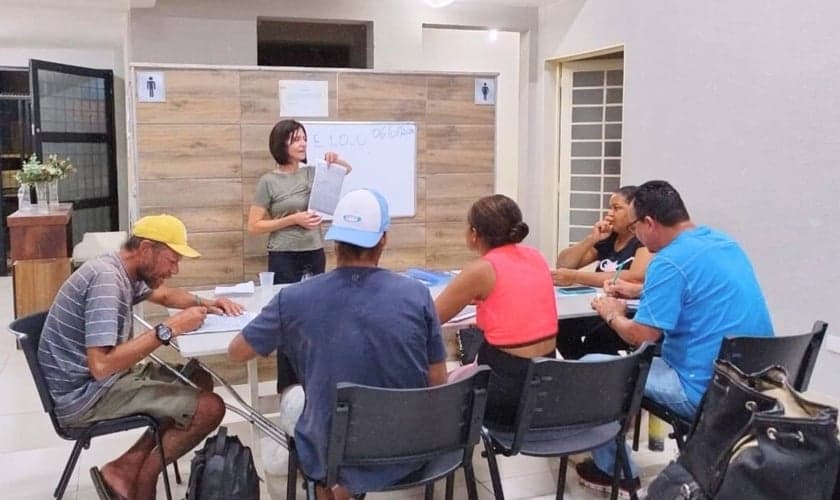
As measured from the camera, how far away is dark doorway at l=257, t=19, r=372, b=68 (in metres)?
7.64

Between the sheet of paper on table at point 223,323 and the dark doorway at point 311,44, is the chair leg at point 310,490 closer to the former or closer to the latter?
the sheet of paper on table at point 223,323

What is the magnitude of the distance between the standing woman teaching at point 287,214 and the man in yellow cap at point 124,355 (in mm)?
1364

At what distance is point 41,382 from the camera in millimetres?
2490

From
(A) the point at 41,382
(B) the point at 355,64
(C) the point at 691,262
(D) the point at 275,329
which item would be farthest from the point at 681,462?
(B) the point at 355,64

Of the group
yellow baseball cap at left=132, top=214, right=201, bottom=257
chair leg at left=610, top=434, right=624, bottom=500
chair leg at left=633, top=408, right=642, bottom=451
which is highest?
yellow baseball cap at left=132, top=214, right=201, bottom=257

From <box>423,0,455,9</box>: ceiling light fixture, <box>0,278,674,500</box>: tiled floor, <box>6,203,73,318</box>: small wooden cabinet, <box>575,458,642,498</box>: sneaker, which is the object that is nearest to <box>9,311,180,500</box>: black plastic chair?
<box>0,278,674,500</box>: tiled floor

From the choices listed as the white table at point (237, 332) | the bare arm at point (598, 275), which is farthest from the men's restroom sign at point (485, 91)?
the white table at point (237, 332)

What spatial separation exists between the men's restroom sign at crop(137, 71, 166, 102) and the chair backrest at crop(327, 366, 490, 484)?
9.89ft

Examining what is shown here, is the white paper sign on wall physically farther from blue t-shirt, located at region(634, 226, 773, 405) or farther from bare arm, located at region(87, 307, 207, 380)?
blue t-shirt, located at region(634, 226, 773, 405)

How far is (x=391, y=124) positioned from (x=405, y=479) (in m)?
3.14

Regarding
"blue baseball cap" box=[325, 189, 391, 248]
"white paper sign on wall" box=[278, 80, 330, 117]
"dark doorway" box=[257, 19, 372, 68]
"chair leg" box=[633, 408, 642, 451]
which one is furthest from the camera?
"dark doorway" box=[257, 19, 372, 68]

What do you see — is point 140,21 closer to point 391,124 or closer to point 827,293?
point 391,124

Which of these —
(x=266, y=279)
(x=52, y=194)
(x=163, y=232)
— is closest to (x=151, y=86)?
(x=266, y=279)

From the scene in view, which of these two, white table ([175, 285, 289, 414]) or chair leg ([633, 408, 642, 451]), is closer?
white table ([175, 285, 289, 414])
